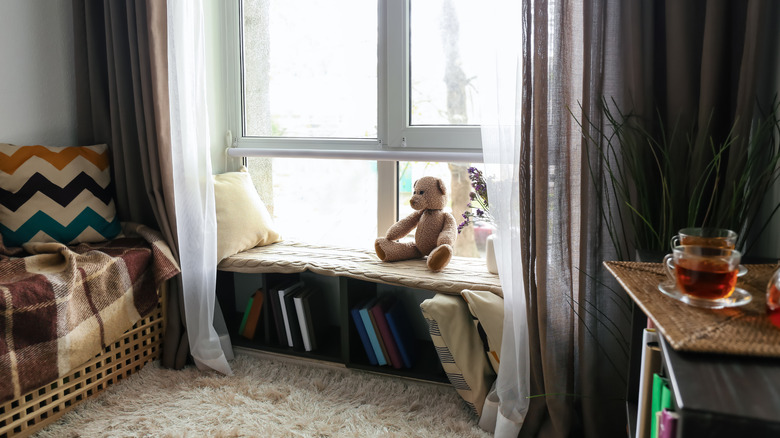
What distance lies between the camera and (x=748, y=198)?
1364 millimetres

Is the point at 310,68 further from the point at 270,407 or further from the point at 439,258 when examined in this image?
the point at 270,407

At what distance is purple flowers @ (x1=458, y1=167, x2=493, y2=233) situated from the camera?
2082 millimetres

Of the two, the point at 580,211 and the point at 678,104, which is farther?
the point at 580,211

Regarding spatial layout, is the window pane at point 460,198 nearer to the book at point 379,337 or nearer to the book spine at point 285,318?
the book at point 379,337

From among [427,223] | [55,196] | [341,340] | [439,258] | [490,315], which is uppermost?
[55,196]

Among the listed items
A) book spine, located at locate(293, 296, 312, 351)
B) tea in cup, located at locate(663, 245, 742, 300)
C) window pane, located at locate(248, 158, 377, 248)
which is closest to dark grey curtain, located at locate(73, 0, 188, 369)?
book spine, located at locate(293, 296, 312, 351)

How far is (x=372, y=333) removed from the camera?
6.97ft

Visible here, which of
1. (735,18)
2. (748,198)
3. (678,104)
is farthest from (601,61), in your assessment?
(748,198)

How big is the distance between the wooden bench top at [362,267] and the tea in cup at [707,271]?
1.08 metres

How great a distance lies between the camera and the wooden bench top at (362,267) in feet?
6.50

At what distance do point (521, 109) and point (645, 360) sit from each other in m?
0.85

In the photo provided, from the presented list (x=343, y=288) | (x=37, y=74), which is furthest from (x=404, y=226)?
(x=37, y=74)

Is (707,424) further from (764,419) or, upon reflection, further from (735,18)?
(735,18)

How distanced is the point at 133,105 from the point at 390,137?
1026mm
